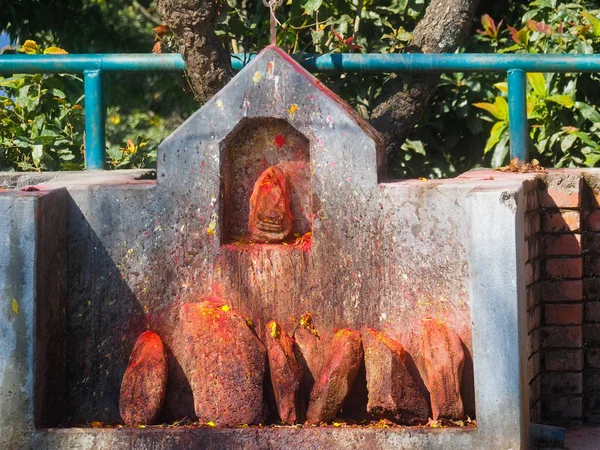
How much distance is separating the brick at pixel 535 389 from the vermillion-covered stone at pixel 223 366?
38.9 inches

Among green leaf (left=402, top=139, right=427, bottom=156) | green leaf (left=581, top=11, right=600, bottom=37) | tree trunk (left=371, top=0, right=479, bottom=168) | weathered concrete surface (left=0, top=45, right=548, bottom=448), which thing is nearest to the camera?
weathered concrete surface (left=0, top=45, right=548, bottom=448)

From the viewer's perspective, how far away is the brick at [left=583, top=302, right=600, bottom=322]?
402cm

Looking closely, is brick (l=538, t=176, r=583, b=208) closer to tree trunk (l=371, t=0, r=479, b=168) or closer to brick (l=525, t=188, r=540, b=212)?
brick (l=525, t=188, r=540, b=212)

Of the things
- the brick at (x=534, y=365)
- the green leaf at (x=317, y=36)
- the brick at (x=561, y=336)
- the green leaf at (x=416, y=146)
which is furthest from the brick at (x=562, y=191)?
the green leaf at (x=416, y=146)

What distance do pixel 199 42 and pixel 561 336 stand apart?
187 cm

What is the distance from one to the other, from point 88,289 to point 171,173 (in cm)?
52

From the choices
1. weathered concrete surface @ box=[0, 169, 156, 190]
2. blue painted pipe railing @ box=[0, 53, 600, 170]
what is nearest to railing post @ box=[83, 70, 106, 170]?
blue painted pipe railing @ box=[0, 53, 600, 170]

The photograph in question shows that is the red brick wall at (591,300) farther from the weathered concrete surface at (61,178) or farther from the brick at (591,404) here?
the weathered concrete surface at (61,178)

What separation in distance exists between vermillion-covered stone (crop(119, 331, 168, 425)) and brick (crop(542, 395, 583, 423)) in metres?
1.49

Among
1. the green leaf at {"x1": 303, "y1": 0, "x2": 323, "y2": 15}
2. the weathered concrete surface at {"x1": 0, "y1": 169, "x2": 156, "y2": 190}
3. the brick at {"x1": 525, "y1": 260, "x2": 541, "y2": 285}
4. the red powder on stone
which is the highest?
the green leaf at {"x1": 303, "y1": 0, "x2": 323, "y2": 15}

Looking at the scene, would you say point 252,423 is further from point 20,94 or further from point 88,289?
point 20,94

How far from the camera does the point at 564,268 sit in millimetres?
3953

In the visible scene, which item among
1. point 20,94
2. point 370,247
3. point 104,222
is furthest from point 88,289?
point 20,94

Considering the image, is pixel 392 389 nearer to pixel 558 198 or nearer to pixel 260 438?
pixel 260 438
